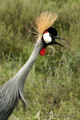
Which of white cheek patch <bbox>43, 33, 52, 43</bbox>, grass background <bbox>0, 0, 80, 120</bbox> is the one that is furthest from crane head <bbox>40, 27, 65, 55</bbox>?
grass background <bbox>0, 0, 80, 120</bbox>

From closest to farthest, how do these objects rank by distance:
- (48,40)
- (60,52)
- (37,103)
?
(48,40)
(37,103)
(60,52)

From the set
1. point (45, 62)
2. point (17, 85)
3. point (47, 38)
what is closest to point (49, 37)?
point (47, 38)

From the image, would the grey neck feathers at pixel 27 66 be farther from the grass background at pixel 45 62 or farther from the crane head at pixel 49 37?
the grass background at pixel 45 62

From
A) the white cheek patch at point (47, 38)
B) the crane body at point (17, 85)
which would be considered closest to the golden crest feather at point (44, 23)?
the crane body at point (17, 85)

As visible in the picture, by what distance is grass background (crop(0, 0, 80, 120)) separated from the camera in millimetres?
2908

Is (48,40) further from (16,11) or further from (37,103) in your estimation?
(16,11)

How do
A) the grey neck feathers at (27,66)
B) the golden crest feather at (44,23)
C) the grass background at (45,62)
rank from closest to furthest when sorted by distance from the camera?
the grey neck feathers at (27,66) < the golden crest feather at (44,23) < the grass background at (45,62)

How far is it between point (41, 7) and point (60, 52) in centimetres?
132

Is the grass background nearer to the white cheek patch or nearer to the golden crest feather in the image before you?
the golden crest feather

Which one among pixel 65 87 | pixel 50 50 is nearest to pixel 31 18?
pixel 50 50

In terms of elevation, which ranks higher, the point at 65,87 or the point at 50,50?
the point at 50,50

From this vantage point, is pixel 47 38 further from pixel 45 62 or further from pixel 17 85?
pixel 45 62

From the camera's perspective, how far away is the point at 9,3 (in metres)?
5.16

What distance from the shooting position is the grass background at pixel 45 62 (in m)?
2.91
